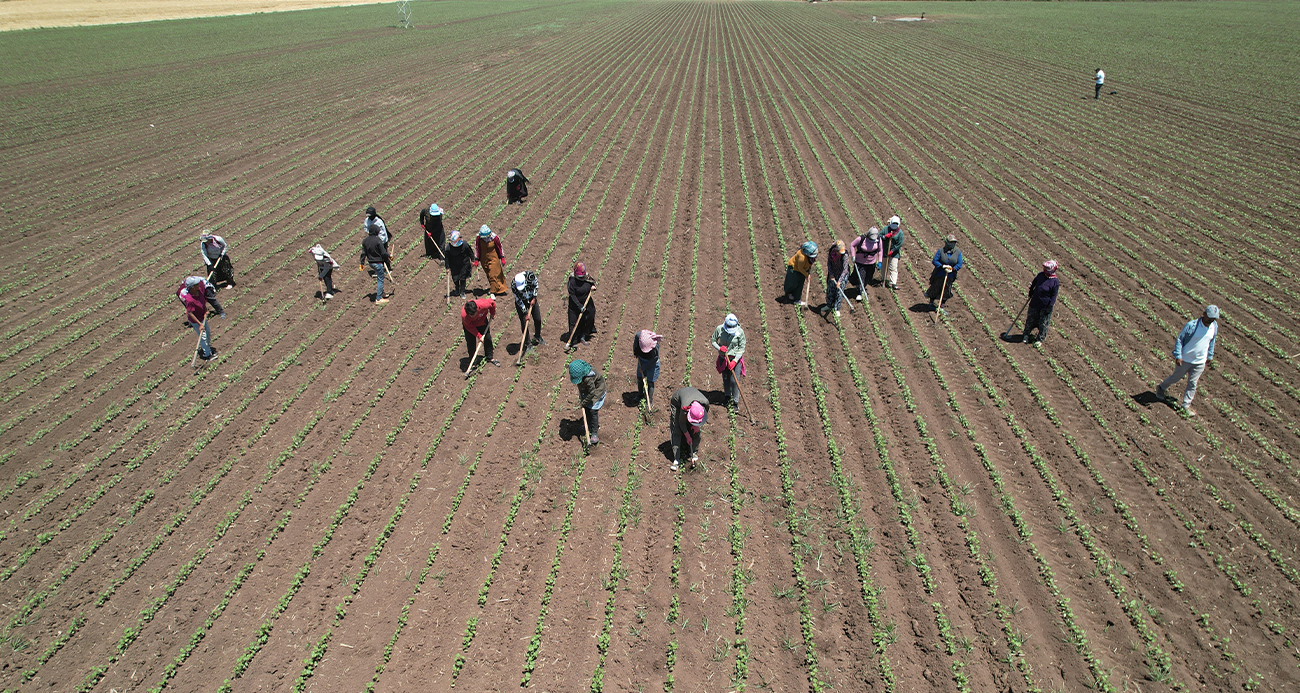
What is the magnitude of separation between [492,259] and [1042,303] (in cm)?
1067

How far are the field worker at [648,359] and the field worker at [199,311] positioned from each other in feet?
26.7

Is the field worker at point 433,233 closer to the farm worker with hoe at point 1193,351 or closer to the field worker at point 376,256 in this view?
the field worker at point 376,256

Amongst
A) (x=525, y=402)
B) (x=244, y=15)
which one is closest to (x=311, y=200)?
(x=525, y=402)

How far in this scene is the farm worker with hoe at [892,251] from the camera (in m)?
13.5

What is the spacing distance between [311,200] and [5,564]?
14.1 meters

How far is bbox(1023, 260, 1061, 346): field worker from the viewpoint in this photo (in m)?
11.2

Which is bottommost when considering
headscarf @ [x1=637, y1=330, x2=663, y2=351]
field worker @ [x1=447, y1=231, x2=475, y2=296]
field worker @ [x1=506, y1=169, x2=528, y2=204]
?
headscarf @ [x1=637, y1=330, x2=663, y2=351]

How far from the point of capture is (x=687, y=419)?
845 cm

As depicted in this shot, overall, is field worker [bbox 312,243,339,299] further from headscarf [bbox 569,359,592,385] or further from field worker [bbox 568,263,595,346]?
headscarf [bbox 569,359,592,385]

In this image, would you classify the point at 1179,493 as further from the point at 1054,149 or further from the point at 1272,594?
the point at 1054,149

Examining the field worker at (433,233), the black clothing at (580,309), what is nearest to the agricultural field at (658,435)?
the field worker at (433,233)

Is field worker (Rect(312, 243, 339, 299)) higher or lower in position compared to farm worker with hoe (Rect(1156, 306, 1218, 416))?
higher

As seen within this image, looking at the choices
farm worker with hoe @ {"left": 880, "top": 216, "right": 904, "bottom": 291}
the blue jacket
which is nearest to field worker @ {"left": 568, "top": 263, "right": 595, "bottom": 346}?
farm worker with hoe @ {"left": 880, "top": 216, "right": 904, "bottom": 291}

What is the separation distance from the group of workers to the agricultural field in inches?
18.4
